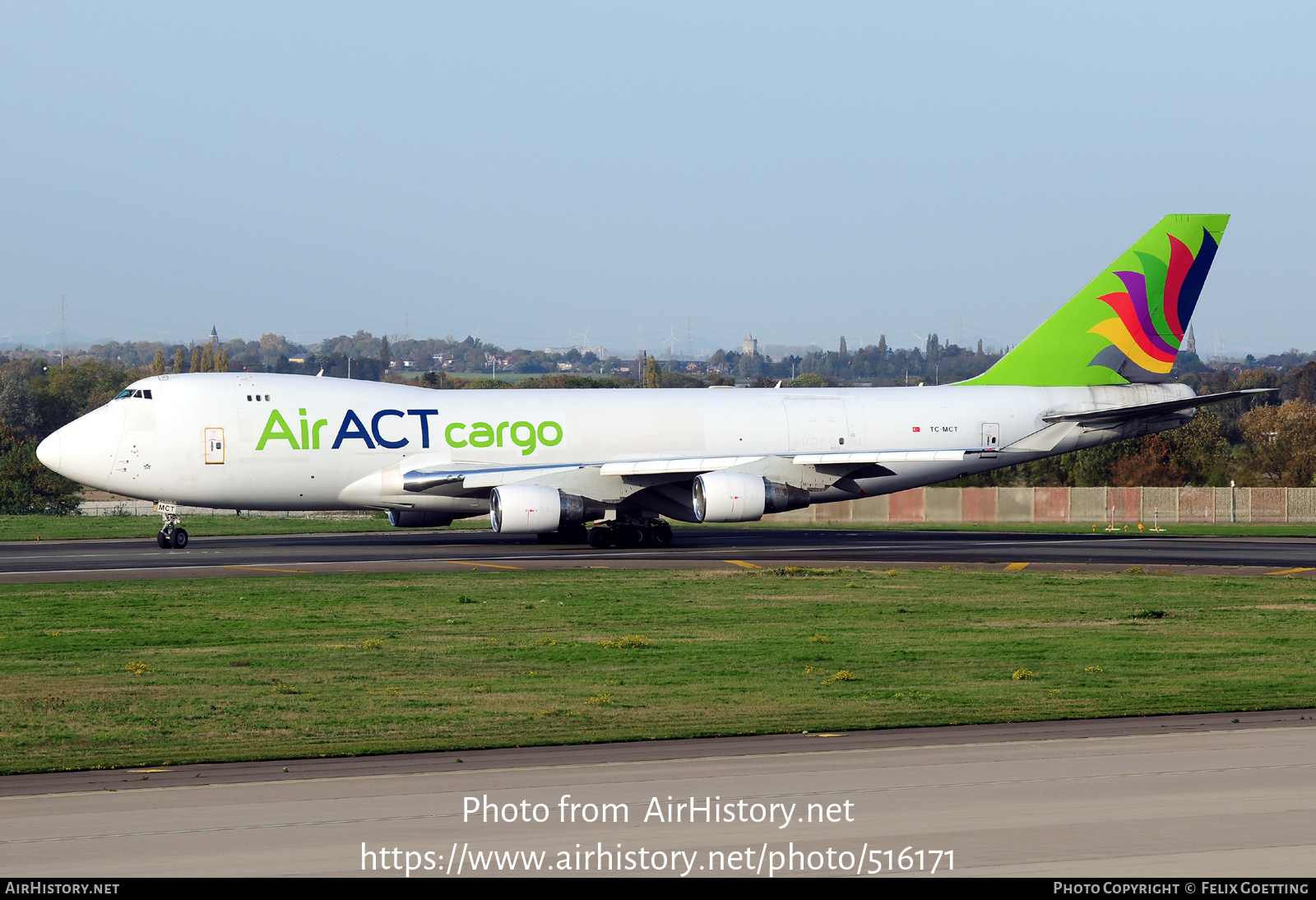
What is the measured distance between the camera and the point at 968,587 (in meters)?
32.9

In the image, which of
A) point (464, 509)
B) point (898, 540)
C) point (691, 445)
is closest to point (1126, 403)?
point (898, 540)

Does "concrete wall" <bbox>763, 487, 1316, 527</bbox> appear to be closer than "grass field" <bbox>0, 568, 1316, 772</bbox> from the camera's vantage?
No

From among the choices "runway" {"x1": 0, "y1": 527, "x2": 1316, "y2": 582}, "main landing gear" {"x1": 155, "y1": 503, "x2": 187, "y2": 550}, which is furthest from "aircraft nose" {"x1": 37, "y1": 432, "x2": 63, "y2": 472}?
"main landing gear" {"x1": 155, "y1": 503, "x2": 187, "y2": 550}

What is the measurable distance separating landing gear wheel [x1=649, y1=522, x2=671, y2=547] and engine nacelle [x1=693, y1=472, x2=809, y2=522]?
2.21m

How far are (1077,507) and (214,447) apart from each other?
146 ft

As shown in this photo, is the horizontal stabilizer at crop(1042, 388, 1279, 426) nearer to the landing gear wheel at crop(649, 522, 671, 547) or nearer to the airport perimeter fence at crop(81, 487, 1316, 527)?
the landing gear wheel at crop(649, 522, 671, 547)

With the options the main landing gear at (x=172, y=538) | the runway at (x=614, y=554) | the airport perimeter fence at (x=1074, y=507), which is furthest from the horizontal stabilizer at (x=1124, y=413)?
the main landing gear at (x=172, y=538)

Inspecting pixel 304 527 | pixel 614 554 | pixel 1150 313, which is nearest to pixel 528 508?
pixel 614 554

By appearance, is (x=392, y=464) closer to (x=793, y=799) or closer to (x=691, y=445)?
(x=691, y=445)

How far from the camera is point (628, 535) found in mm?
45062

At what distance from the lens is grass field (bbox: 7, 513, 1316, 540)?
5331 centimetres

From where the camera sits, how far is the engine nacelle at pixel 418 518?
147ft

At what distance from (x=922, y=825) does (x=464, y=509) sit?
1337 inches

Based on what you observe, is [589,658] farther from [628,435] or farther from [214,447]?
[214,447]
